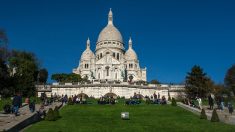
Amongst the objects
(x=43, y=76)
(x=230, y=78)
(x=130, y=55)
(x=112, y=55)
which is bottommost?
(x=230, y=78)

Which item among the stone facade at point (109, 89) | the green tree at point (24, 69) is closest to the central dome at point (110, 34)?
the green tree at point (24, 69)

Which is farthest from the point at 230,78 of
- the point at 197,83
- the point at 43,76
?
the point at 43,76

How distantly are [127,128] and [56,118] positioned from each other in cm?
734

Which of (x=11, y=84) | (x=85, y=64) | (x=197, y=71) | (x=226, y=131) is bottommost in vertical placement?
(x=226, y=131)

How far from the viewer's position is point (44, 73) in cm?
11612

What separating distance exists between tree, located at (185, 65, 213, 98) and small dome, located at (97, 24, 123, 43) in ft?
226

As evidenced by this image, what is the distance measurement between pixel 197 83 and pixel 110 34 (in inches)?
2857

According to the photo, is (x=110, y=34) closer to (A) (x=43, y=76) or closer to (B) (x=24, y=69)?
(A) (x=43, y=76)

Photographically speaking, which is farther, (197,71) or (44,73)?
(44,73)

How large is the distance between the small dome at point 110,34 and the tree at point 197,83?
68967 millimetres

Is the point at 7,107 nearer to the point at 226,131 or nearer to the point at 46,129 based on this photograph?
the point at 46,129

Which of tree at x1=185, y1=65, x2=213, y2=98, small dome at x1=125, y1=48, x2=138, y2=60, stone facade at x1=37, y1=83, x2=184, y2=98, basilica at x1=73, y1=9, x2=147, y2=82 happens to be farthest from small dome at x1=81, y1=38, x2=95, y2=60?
tree at x1=185, y1=65, x2=213, y2=98

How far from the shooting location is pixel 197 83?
75.2 m

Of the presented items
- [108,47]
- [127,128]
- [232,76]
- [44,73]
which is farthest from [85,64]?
[127,128]
